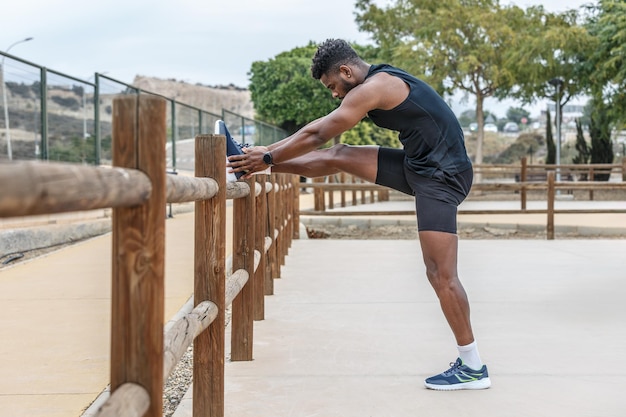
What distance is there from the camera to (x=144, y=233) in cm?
201

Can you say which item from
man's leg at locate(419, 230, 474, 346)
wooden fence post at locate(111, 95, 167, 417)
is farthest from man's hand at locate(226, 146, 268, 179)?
wooden fence post at locate(111, 95, 167, 417)

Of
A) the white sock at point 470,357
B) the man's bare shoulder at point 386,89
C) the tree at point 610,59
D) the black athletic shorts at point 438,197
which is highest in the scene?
the tree at point 610,59

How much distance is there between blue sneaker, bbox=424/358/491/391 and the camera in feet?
13.3

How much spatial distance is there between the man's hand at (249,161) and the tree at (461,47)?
2582 centimetres

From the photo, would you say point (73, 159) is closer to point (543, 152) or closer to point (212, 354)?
point (212, 354)

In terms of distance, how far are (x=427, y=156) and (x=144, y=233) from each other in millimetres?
2259

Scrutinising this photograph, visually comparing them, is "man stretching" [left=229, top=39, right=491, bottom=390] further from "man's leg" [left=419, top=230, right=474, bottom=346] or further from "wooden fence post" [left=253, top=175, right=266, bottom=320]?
"wooden fence post" [left=253, top=175, right=266, bottom=320]

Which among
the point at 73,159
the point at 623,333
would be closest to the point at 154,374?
the point at 623,333

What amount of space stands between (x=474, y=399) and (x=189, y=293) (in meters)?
3.50

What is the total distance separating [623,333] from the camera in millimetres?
5449

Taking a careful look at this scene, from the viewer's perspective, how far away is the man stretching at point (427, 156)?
394 cm

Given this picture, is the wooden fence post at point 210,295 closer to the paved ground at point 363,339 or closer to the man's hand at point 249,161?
the paved ground at point 363,339

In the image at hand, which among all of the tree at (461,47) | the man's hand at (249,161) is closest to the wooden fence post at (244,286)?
the man's hand at (249,161)

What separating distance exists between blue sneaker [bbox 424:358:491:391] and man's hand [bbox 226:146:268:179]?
133 centimetres
